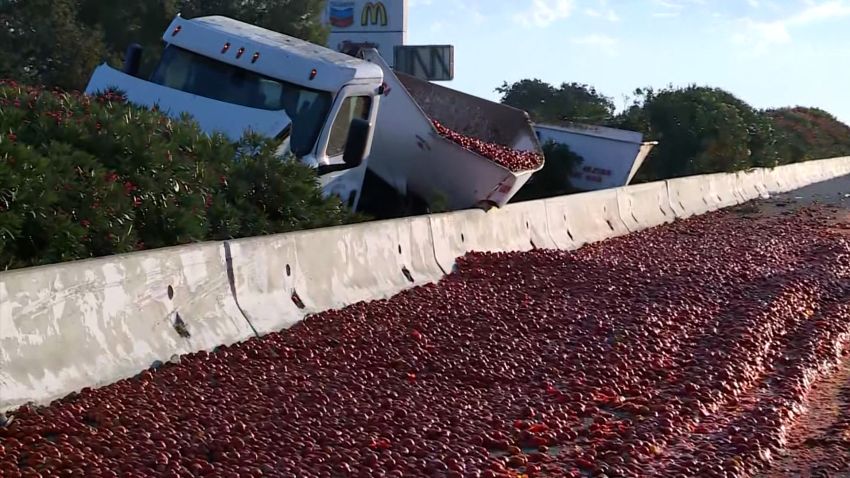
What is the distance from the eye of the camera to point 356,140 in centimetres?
1405

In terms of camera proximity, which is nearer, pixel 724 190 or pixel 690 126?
pixel 724 190

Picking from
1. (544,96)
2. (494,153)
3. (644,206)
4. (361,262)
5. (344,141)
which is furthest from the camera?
(544,96)

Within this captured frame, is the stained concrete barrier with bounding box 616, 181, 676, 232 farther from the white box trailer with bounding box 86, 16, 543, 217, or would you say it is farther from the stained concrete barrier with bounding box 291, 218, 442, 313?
the stained concrete barrier with bounding box 291, 218, 442, 313

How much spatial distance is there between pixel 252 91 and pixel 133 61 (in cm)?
192

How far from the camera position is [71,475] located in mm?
5645

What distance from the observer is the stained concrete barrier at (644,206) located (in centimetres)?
1989

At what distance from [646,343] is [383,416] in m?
3.18

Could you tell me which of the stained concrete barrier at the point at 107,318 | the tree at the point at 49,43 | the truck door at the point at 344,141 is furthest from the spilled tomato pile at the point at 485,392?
the tree at the point at 49,43

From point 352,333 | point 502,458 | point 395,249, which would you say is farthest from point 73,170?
point 502,458

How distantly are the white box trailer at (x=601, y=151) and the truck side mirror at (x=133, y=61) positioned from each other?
10510 mm

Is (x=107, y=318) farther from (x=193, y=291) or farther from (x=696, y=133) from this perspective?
(x=696, y=133)

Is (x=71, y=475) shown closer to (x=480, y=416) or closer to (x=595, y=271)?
(x=480, y=416)

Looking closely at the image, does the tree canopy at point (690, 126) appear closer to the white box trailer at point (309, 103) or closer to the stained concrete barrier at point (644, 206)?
the stained concrete barrier at point (644, 206)

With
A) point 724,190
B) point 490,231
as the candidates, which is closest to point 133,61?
point 490,231
